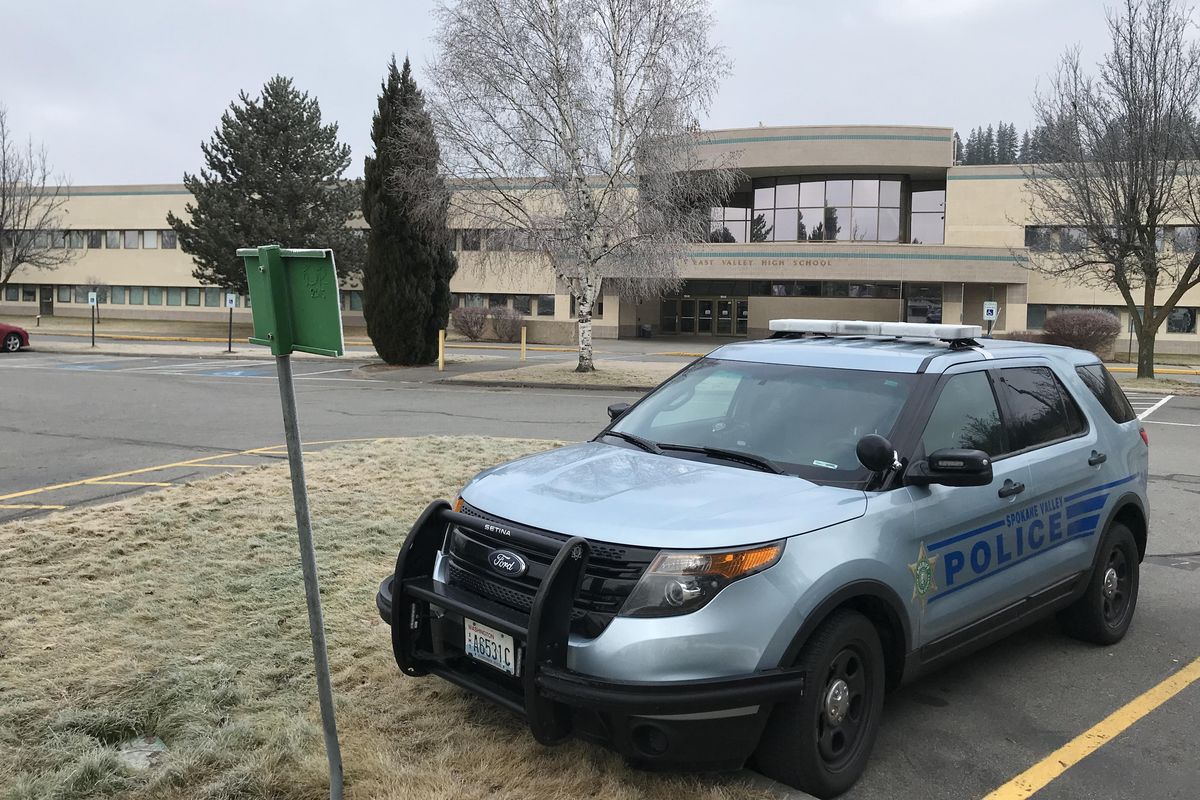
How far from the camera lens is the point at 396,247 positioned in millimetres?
A: 26297

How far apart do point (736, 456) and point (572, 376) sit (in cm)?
1958

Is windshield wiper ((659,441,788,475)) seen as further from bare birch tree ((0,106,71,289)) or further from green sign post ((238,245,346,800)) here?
bare birch tree ((0,106,71,289))

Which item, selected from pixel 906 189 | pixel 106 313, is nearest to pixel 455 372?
pixel 906 189

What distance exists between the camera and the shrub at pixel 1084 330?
35875 millimetres

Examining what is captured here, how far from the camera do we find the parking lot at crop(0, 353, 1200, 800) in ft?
12.4

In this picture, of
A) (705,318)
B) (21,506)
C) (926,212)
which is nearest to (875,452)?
(21,506)

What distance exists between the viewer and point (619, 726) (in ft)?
10.1

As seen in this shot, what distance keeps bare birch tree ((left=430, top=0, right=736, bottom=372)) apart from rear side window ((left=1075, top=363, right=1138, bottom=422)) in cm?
1762

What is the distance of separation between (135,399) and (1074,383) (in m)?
16.5

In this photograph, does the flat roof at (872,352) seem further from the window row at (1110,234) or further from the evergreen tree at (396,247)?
the window row at (1110,234)

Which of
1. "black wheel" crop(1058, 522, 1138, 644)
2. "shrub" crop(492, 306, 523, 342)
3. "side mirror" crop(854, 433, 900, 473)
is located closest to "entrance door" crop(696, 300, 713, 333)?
"shrub" crop(492, 306, 523, 342)

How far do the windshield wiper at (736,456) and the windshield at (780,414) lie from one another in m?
0.02

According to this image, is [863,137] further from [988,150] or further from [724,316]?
[988,150]

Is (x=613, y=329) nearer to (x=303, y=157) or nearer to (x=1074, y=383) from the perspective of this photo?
(x=303, y=157)
